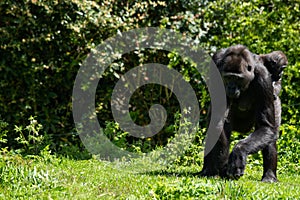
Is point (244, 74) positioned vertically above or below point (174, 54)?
below

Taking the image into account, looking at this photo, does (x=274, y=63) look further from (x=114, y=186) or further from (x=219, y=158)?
(x=114, y=186)

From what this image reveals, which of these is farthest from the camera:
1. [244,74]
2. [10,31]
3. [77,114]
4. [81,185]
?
[77,114]

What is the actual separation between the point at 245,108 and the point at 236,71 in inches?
18.0

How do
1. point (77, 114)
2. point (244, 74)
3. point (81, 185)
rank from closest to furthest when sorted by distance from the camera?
point (81, 185)
point (244, 74)
point (77, 114)

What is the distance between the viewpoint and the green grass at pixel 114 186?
3.99 meters

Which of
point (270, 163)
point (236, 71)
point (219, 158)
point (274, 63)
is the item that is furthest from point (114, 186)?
point (274, 63)

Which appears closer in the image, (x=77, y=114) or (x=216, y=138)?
(x=216, y=138)

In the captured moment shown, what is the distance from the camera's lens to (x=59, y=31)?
7883 mm

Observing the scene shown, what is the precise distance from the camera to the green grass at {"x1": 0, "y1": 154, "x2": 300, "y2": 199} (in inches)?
157

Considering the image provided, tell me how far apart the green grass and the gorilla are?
338 millimetres

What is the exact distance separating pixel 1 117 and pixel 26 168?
3.37m

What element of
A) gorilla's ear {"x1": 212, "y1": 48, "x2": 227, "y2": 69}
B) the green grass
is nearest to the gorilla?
gorilla's ear {"x1": 212, "y1": 48, "x2": 227, "y2": 69}

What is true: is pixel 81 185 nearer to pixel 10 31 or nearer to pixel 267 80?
pixel 267 80

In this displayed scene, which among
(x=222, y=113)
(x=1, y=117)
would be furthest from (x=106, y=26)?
(x=222, y=113)
